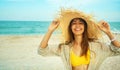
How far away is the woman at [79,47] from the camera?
2180 mm

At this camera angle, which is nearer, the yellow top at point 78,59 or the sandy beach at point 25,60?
the yellow top at point 78,59

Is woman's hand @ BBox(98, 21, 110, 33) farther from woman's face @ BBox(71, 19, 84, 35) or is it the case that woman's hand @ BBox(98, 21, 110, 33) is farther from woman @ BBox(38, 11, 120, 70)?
woman's face @ BBox(71, 19, 84, 35)

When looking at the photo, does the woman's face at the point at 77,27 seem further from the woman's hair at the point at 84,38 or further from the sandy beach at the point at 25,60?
the sandy beach at the point at 25,60

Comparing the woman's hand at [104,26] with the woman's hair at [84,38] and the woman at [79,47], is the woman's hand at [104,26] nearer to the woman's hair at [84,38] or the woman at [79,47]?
the woman at [79,47]

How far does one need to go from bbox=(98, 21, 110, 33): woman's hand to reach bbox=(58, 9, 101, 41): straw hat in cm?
12

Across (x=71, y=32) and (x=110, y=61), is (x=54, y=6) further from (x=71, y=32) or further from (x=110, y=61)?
(x=71, y=32)

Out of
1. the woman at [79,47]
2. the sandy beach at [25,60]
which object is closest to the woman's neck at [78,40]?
the woman at [79,47]

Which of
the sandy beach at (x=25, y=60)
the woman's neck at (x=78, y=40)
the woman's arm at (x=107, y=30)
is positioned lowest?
the sandy beach at (x=25, y=60)

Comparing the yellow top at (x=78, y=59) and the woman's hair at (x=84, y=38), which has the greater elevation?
the woman's hair at (x=84, y=38)

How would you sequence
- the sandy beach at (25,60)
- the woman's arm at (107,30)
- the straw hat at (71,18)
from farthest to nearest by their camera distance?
the sandy beach at (25,60)
the straw hat at (71,18)
the woman's arm at (107,30)

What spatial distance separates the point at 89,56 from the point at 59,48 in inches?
9.0

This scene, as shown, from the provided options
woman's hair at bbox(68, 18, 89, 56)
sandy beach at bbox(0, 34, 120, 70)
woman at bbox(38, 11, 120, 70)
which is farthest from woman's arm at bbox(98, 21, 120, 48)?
sandy beach at bbox(0, 34, 120, 70)

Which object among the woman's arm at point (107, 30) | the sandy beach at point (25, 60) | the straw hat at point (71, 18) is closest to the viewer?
the woman's arm at point (107, 30)

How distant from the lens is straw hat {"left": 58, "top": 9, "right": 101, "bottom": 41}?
2.31 meters
